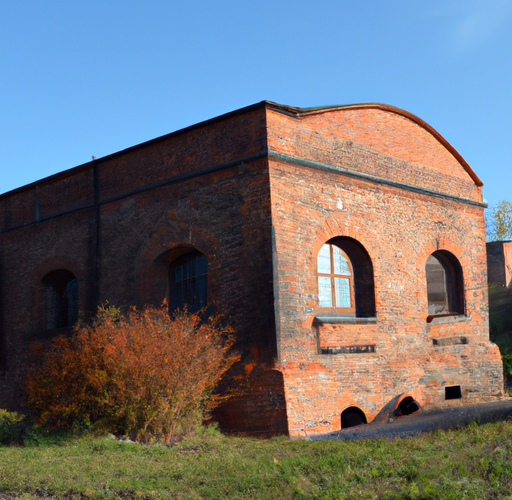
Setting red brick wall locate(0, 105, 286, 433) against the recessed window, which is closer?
red brick wall locate(0, 105, 286, 433)

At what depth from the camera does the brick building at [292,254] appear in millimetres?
13070

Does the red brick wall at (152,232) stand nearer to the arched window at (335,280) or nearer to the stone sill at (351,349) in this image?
the stone sill at (351,349)

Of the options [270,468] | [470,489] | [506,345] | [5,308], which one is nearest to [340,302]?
[270,468]

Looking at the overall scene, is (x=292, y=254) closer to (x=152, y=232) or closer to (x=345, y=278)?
(x=345, y=278)

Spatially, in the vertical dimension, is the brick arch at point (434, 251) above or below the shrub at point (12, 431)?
above

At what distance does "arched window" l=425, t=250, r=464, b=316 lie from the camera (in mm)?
16562

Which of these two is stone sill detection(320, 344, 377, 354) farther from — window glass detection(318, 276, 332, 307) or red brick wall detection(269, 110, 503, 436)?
window glass detection(318, 276, 332, 307)

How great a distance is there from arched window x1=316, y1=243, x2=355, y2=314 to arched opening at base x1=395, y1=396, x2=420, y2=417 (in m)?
2.28

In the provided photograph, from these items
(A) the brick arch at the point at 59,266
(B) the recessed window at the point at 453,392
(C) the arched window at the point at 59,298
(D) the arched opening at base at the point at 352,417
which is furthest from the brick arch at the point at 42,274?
(B) the recessed window at the point at 453,392

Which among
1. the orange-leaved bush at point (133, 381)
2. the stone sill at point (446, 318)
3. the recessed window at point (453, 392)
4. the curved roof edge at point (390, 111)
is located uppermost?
the curved roof edge at point (390, 111)

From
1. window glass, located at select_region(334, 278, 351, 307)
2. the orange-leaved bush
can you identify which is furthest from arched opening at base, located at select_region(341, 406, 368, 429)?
the orange-leaved bush

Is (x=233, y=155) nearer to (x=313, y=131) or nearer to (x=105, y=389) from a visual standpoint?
(x=313, y=131)

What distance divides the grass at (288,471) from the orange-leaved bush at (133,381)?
3.60ft

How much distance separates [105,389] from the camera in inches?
458
